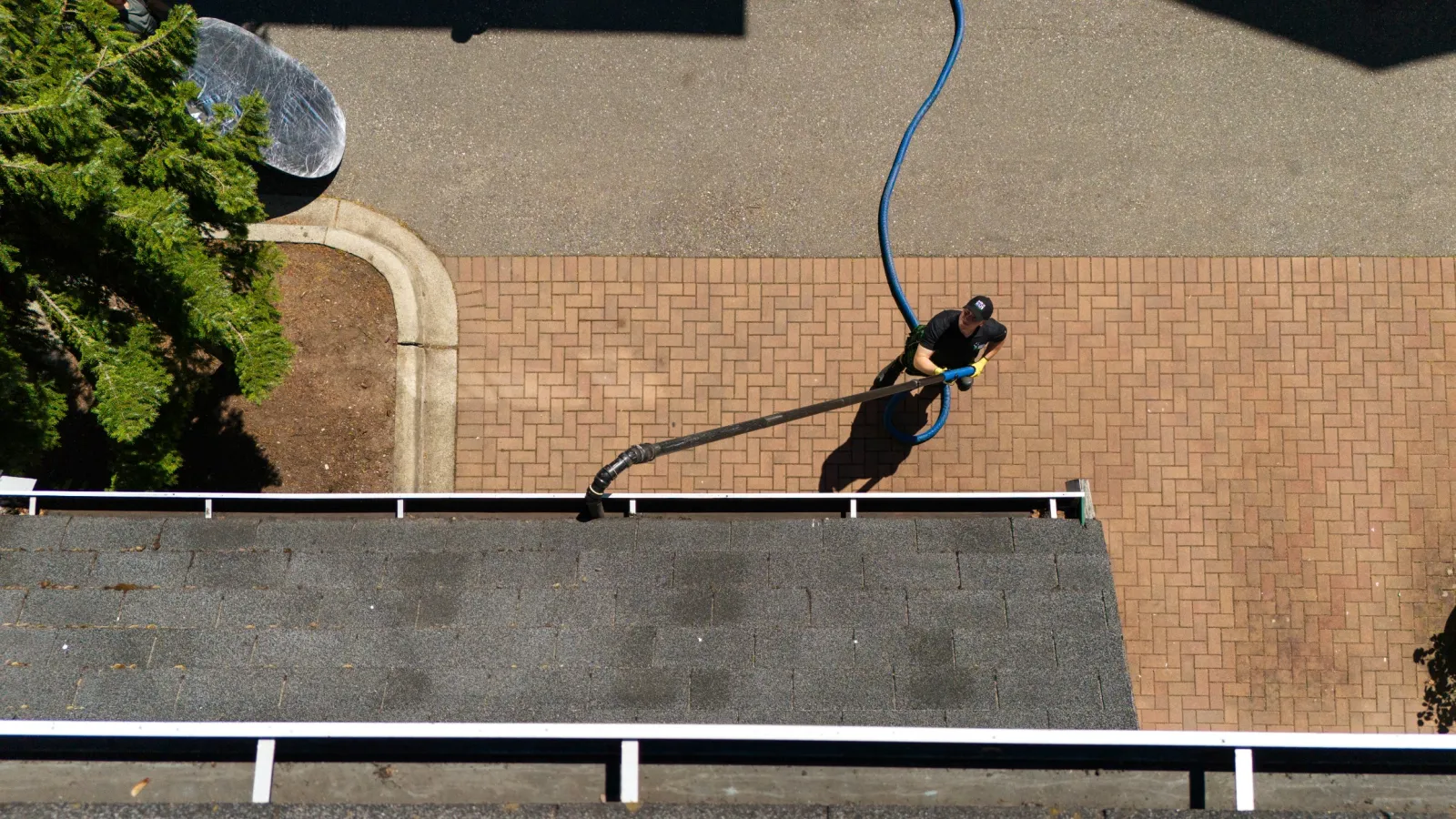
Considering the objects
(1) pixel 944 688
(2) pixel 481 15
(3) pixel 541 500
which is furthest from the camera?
(2) pixel 481 15

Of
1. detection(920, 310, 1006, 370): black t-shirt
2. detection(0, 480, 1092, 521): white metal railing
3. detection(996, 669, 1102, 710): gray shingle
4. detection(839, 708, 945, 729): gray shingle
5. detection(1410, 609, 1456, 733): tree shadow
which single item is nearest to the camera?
detection(839, 708, 945, 729): gray shingle

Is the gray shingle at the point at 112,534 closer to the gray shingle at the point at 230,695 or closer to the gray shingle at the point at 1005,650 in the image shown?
the gray shingle at the point at 230,695

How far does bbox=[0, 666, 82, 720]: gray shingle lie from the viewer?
4.95 m

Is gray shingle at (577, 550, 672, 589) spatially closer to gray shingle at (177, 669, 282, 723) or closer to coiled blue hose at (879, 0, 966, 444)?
gray shingle at (177, 669, 282, 723)

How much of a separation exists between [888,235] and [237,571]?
639cm

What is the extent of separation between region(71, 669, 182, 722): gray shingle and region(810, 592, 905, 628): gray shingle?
140 inches

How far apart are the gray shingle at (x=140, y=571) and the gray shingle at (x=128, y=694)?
52cm

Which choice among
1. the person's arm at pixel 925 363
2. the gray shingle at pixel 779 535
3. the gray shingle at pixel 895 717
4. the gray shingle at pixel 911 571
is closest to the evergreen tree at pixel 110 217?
the gray shingle at pixel 779 535

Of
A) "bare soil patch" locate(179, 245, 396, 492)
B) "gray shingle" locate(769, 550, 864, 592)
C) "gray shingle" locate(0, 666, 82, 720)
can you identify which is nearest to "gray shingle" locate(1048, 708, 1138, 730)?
"gray shingle" locate(769, 550, 864, 592)

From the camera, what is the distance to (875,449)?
8.90m

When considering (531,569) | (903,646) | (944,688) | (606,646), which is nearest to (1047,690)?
(944,688)

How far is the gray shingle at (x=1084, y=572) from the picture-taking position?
5.40 m

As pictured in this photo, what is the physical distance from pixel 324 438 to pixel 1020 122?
748 cm

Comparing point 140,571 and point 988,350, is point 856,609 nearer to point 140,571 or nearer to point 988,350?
point 988,350
